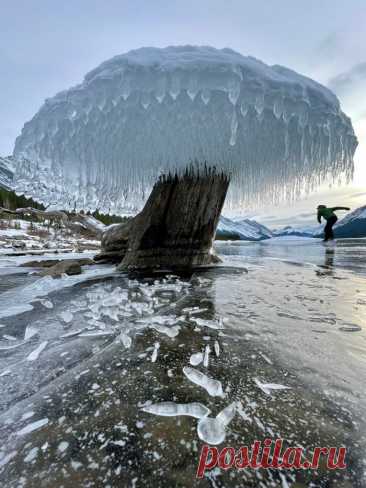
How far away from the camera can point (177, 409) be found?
4.06 feet

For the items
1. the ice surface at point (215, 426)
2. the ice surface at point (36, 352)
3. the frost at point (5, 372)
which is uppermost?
the ice surface at point (215, 426)

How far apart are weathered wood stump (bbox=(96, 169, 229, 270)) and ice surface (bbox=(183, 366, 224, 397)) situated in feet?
22.4

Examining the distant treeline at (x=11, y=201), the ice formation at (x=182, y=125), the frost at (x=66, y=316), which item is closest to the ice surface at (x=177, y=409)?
the frost at (x=66, y=316)

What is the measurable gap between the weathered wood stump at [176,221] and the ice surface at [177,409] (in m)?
7.13

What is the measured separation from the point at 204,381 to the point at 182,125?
907cm

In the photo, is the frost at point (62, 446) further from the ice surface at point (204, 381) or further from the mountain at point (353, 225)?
the mountain at point (353, 225)

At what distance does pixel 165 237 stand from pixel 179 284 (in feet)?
11.9

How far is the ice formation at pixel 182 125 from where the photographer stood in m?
7.70

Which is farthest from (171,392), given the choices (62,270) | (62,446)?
(62,270)

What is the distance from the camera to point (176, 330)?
7.90 ft

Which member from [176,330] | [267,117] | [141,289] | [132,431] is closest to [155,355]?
[176,330]

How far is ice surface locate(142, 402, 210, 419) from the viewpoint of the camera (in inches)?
47.2

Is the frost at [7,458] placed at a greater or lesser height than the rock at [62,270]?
greater

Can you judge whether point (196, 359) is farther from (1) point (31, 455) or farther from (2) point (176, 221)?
(2) point (176, 221)
